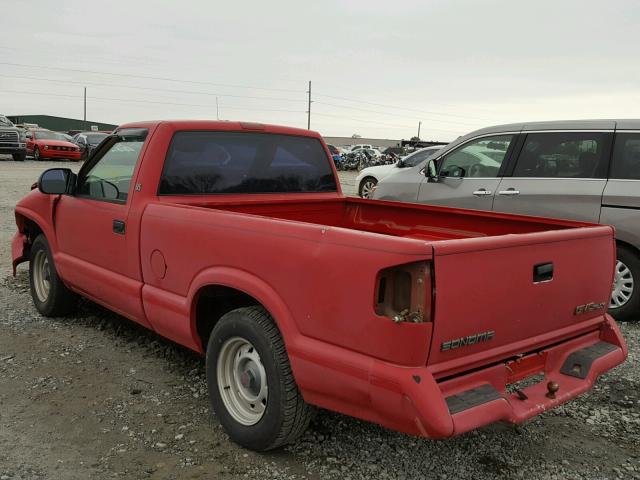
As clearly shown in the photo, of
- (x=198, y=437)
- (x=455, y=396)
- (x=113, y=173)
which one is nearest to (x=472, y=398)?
(x=455, y=396)

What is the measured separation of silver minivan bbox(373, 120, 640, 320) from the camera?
211 inches

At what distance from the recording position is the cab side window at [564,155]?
5.60 meters

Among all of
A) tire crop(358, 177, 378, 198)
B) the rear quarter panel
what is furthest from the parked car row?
the rear quarter panel

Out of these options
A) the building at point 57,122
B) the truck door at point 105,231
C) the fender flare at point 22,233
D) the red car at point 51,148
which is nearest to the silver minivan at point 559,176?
the truck door at point 105,231

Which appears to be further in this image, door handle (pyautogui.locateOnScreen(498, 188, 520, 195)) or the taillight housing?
door handle (pyautogui.locateOnScreen(498, 188, 520, 195))

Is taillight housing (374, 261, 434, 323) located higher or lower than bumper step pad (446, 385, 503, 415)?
higher

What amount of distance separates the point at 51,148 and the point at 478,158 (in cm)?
2587

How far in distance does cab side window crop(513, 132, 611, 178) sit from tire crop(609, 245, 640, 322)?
2.64 feet

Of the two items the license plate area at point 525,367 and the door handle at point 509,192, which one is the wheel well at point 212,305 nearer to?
the license plate area at point 525,367

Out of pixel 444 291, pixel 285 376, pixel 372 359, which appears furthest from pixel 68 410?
pixel 444 291

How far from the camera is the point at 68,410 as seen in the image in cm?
347

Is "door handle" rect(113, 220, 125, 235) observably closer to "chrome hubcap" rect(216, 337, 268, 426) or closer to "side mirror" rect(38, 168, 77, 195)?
"side mirror" rect(38, 168, 77, 195)

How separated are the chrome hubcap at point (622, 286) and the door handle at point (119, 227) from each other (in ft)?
14.2

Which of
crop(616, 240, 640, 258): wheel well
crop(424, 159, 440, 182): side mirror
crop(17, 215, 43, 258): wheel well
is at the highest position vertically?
crop(424, 159, 440, 182): side mirror
